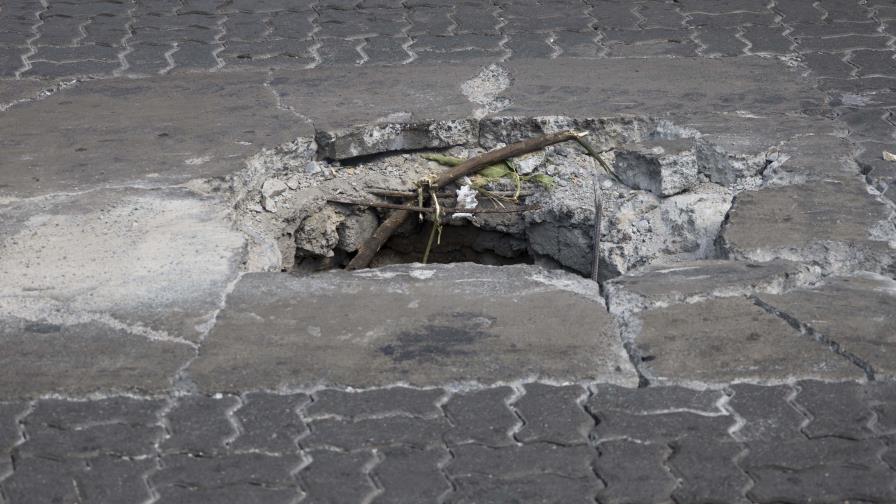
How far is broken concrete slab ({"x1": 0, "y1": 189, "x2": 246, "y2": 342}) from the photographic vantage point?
3240 mm

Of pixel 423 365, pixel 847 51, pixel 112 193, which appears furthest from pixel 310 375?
pixel 847 51

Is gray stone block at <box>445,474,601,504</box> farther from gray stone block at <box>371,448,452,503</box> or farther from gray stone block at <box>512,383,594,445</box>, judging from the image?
gray stone block at <box>512,383,594,445</box>

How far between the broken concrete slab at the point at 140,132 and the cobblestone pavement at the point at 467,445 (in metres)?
1.56

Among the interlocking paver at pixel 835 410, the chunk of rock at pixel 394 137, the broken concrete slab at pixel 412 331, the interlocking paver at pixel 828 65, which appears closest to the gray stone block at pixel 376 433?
the broken concrete slab at pixel 412 331

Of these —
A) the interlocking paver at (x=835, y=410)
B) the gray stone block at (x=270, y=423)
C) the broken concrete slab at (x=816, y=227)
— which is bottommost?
the gray stone block at (x=270, y=423)

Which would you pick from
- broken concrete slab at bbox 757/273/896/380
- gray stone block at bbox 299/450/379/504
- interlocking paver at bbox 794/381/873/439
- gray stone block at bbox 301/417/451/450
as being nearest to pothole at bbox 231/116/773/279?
broken concrete slab at bbox 757/273/896/380

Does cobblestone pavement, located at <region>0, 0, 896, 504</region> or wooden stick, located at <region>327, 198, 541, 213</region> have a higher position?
cobblestone pavement, located at <region>0, 0, 896, 504</region>

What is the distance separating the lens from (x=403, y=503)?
2.45m

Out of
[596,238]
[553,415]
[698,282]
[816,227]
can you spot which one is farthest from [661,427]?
[596,238]

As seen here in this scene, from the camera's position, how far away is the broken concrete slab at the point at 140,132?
420 cm

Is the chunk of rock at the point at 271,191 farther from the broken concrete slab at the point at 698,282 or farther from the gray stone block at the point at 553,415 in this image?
the gray stone block at the point at 553,415

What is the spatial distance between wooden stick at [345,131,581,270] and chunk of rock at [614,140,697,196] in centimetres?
30

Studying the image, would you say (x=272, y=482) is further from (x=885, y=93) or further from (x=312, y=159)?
(x=885, y=93)

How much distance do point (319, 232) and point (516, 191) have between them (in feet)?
2.75
